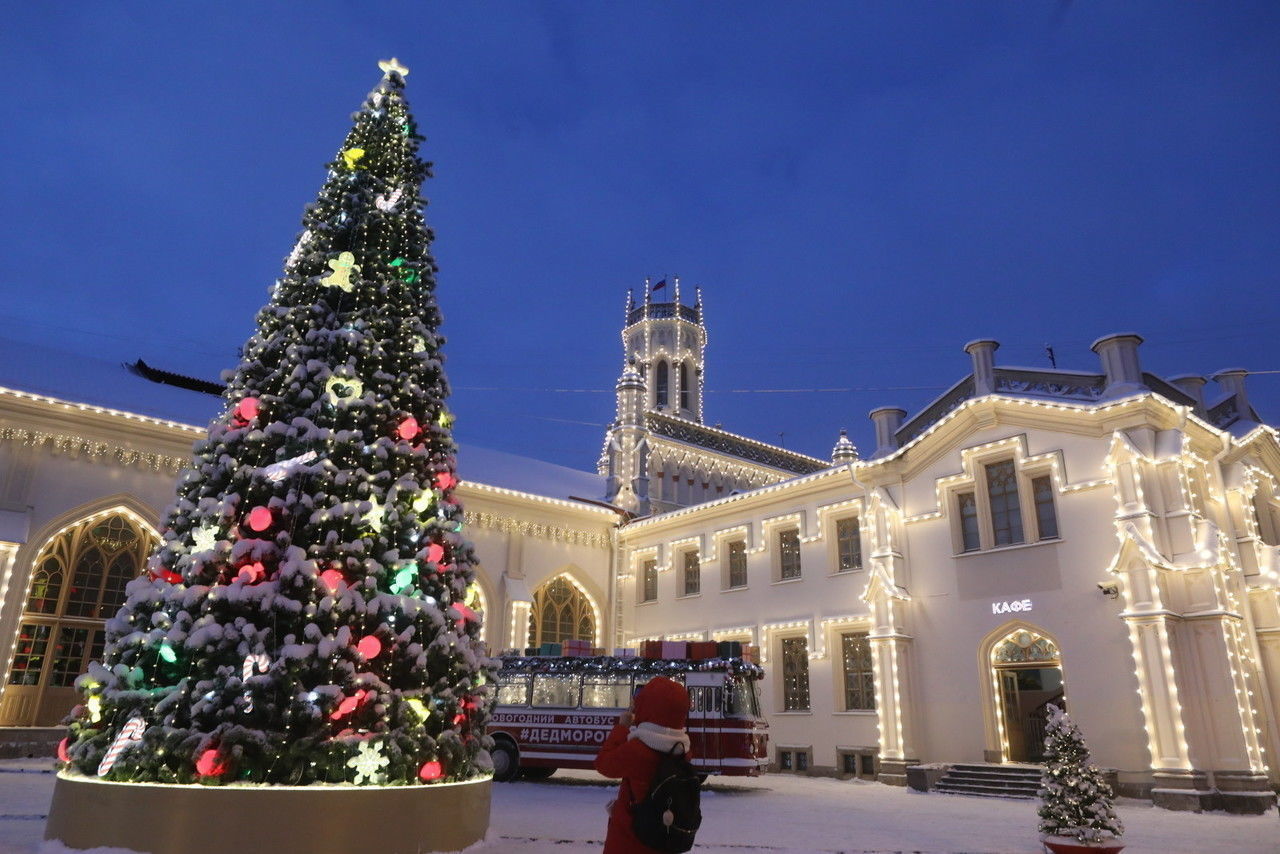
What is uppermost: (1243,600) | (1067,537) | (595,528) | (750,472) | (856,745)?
(750,472)

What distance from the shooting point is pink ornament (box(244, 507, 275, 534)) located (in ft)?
24.6

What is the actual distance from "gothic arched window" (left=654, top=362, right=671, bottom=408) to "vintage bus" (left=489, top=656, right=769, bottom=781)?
21.3m

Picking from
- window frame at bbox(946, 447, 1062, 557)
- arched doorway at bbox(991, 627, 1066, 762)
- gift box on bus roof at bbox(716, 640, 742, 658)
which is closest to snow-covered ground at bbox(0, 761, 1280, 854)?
arched doorway at bbox(991, 627, 1066, 762)

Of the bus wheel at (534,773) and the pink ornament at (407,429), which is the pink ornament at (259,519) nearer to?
the pink ornament at (407,429)

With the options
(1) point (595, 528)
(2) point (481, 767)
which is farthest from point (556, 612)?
(2) point (481, 767)

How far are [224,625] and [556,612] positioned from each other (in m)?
18.5

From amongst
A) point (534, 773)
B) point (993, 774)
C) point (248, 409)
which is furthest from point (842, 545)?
point (248, 409)

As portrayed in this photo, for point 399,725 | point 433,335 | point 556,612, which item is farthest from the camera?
point 556,612

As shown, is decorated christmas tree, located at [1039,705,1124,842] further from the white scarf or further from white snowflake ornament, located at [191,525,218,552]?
white snowflake ornament, located at [191,525,218,552]

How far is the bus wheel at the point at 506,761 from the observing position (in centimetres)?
1709

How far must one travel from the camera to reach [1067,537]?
1644cm

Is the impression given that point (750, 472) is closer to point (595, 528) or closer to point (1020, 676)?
point (595, 528)

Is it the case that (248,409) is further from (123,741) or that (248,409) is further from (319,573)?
(123,741)

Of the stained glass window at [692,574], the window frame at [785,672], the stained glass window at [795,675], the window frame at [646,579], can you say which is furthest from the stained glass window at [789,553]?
the window frame at [646,579]
